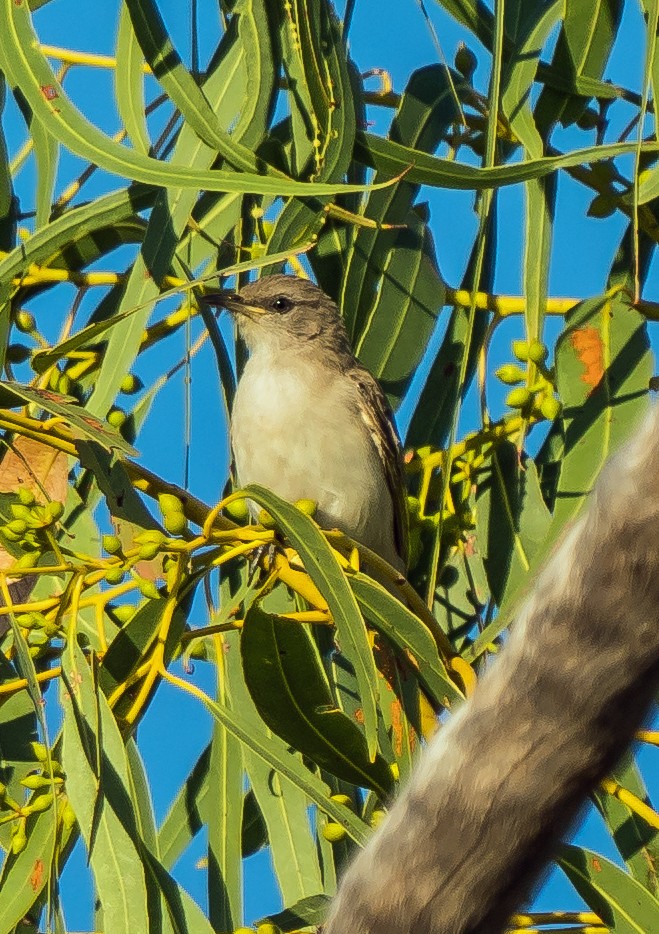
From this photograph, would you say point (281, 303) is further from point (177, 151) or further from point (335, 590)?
point (335, 590)

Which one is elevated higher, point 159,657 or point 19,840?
point 159,657

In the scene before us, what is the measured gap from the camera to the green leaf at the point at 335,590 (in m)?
2.96

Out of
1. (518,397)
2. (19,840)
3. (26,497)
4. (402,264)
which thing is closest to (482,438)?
(518,397)

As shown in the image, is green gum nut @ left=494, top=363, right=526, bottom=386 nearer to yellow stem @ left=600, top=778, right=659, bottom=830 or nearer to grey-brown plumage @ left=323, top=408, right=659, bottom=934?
yellow stem @ left=600, top=778, right=659, bottom=830

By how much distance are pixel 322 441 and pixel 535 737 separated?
11.0 feet

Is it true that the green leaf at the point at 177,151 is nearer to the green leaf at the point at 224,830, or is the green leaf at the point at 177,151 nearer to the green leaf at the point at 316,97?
the green leaf at the point at 316,97

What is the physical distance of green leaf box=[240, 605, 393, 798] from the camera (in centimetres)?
332

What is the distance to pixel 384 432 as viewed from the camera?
489cm

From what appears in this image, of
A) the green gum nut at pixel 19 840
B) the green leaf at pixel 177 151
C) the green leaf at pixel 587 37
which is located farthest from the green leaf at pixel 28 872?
the green leaf at pixel 587 37

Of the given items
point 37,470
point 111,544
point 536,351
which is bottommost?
point 111,544

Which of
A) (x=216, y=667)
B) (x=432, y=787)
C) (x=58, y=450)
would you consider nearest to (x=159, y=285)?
(x=58, y=450)

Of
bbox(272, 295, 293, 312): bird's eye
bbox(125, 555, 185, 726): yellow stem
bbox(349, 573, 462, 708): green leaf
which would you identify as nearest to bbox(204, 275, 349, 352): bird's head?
bbox(272, 295, 293, 312): bird's eye

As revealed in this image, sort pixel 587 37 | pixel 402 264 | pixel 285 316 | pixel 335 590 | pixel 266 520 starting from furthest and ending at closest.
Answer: pixel 285 316 → pixel 402 264 → pixel 587 37 → pixel 266 520 → pixel 335 590

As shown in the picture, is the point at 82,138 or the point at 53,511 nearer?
the point at 53,511
